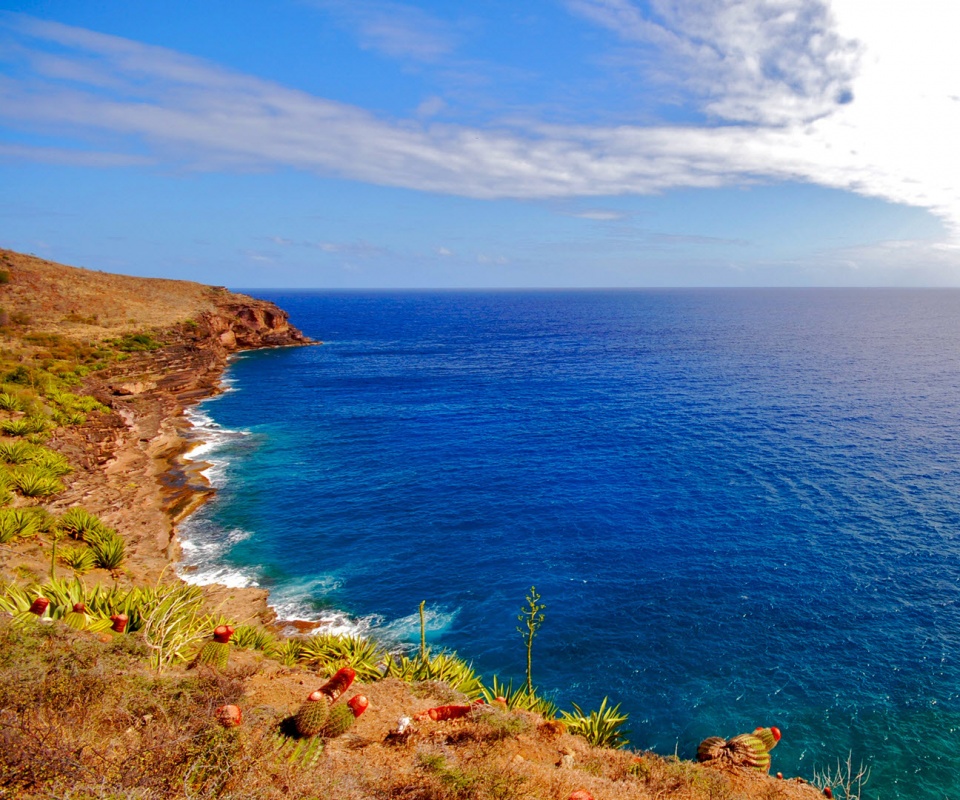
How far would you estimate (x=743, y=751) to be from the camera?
A: 14.4m

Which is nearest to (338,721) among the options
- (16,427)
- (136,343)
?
(16,427)

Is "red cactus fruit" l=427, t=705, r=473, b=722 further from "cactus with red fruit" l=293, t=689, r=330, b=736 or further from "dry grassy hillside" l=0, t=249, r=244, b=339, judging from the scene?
"dry grassy hillside" l=0, t=249, r=244, b=339

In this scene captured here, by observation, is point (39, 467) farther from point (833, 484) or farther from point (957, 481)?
point (957, 481)

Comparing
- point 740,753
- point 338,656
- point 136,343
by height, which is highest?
point 136,343

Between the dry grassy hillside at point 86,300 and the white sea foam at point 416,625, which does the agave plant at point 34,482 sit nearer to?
the white sea foam at point 416,625

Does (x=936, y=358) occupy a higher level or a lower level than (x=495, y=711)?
higher

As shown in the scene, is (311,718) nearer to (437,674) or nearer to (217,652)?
(217,652)

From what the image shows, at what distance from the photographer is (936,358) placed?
95000 mm

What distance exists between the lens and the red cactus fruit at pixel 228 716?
34.4 feet

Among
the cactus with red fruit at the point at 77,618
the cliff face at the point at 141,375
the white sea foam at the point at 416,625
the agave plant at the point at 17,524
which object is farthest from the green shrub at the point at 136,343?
the cactus with red fruit at the point at 77,618

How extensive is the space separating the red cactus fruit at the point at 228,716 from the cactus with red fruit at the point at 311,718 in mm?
1295

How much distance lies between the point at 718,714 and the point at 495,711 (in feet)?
43.5

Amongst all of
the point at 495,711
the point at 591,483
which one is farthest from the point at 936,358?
the point at 495,711

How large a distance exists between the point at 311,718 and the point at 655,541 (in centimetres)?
2705
